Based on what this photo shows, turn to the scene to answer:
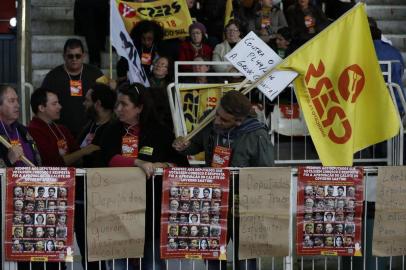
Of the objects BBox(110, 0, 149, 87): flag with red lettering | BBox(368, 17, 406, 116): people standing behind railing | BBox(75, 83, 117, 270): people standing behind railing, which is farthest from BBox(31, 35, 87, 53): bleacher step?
BBox(75, 83, 117, 270): people standing behind railing

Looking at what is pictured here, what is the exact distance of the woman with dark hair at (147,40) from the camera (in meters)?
12.3

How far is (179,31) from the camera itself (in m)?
13.2

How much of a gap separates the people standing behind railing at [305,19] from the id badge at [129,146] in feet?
17.8

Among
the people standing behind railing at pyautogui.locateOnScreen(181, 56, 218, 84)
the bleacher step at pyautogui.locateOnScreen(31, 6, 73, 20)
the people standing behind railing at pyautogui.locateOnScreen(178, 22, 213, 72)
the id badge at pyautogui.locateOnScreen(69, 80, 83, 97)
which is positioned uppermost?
the bleacher step at pyautogui.locateOnScreen(31, 6, 73, 20)

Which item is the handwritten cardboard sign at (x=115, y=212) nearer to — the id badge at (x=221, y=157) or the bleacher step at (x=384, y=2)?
the id badge at (x=221, y=157)

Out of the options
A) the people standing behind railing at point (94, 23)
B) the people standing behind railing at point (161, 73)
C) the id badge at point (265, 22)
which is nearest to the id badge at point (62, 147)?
the people standing behind railing at point (161, 73)

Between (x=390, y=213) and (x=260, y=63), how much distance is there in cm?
166

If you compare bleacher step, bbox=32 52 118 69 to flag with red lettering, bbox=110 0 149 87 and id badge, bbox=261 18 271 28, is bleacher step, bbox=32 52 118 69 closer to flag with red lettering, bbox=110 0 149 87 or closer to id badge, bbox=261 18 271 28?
id badge, bbox=261 18 271 28

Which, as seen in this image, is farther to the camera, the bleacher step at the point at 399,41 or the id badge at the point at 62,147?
the bleacher step at the point at 399,41

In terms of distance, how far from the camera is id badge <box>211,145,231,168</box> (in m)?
8.38

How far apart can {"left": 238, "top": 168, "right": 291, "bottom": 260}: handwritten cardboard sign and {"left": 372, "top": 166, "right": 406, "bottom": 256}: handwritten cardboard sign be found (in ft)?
2.24

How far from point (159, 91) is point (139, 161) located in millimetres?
2910

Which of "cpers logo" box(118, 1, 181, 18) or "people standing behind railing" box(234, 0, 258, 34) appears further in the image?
"people standing behind railing" box(234, 0, 258, 34)

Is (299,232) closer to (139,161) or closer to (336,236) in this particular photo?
(336,236)
